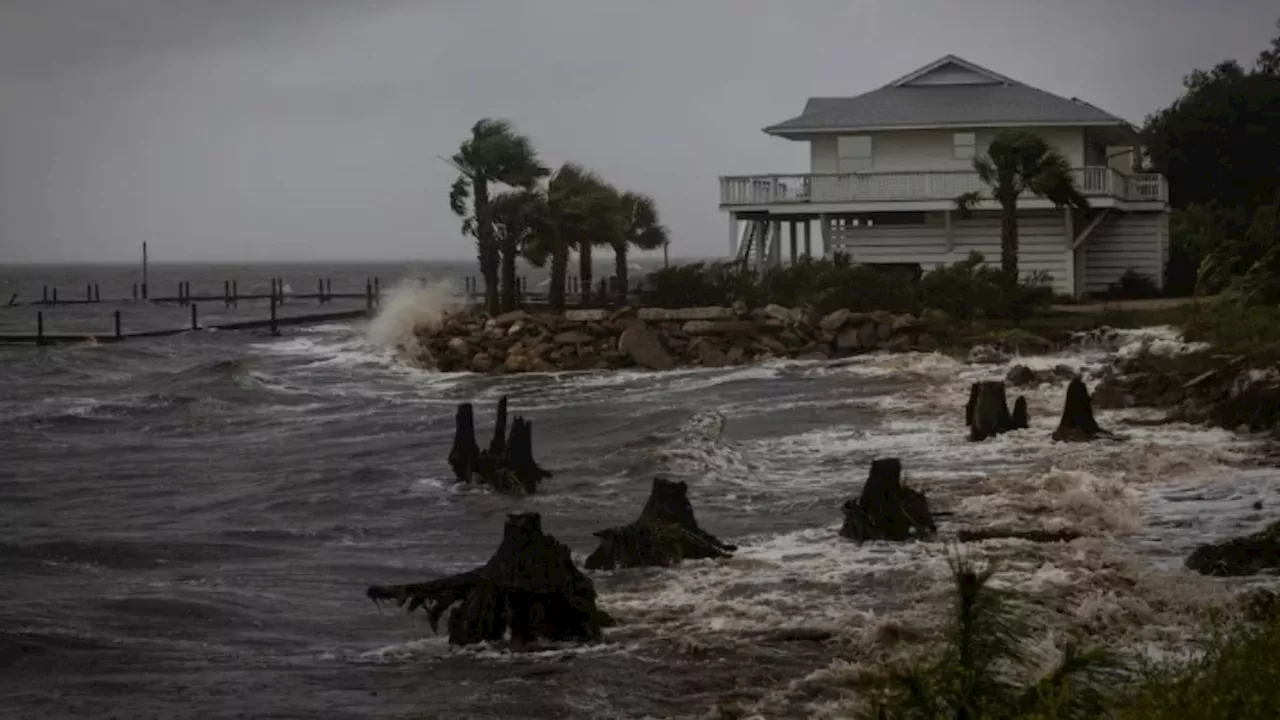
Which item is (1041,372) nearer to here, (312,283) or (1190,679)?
(1190,679)

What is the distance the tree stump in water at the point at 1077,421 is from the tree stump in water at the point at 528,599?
1200cm

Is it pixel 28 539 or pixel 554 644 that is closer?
pixel 554 644

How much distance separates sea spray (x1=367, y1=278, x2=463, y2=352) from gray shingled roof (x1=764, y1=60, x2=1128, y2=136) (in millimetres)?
11752

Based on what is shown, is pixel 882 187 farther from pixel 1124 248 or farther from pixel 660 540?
pixel 660 540

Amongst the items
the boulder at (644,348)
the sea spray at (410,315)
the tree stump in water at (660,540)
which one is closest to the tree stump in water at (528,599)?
the tree stump in water at (660,540)

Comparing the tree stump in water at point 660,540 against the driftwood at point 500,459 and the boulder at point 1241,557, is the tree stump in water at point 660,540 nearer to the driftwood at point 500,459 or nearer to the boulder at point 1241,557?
the boulder at point 1241,557

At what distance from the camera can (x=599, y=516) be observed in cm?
2345

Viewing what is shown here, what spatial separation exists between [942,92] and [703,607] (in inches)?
1619

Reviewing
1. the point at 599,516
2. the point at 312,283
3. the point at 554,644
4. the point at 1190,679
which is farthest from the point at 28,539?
the point at 312,283

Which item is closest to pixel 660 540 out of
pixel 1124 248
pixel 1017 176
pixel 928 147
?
pixel 1017 176

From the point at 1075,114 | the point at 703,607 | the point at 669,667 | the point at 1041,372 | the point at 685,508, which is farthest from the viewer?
the point at 1075,114

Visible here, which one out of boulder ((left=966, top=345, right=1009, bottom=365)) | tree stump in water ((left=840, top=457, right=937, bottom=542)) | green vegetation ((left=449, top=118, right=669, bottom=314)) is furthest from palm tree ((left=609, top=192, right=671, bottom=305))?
tree stump in water ((left=840, top=457, right=937, bottom=542))

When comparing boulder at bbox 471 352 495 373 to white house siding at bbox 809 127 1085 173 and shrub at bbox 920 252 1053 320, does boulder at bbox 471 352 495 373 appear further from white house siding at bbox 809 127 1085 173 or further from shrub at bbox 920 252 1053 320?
shrub at bbox 920 252 1053 320

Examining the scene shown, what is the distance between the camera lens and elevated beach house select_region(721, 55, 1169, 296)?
50312mm
